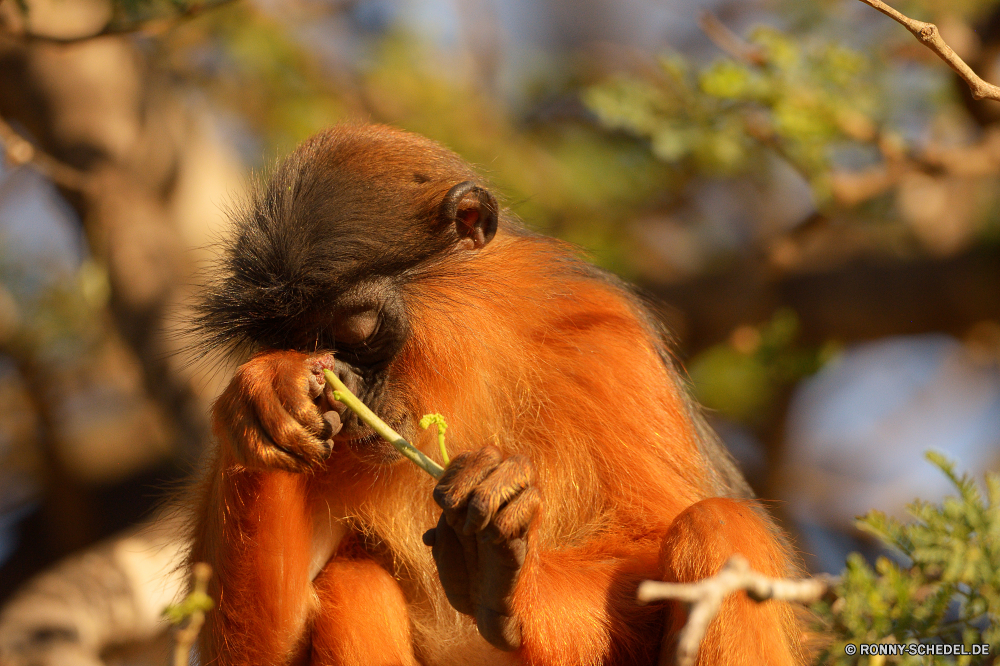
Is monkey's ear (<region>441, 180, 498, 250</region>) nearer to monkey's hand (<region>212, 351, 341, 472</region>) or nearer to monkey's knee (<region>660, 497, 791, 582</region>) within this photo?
monkey's hand (<region>212, 351, 341, 472</region>)

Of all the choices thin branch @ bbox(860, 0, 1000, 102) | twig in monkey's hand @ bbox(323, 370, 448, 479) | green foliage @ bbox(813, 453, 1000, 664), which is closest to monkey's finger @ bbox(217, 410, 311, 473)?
twig in monkey's hand @ bbox(323, 370, 448, 479)

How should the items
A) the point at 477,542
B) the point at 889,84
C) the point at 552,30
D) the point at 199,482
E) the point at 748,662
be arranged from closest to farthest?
the point at 477,542 → the point at 748,662 → the point at 199,482 → the point at 889,84 → the point at 552,30

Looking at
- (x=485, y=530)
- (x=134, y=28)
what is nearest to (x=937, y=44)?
(x=485, y=530)

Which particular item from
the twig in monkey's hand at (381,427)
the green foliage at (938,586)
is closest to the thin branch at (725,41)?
the green foliage at (938,586)

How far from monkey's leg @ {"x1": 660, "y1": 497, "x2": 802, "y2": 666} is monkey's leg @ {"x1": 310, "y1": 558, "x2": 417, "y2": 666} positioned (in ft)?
3.84

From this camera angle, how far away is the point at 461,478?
9.80ft

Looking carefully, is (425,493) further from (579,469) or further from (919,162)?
(919,162)

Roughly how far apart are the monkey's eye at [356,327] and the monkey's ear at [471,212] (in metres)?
0.58

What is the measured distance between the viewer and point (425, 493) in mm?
4141

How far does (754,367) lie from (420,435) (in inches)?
180

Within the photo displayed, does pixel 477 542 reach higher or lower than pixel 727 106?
lower

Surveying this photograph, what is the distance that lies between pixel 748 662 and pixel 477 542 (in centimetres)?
116

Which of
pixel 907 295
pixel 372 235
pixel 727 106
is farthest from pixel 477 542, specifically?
pixel 907 295

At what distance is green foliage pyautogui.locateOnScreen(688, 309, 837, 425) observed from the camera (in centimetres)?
655
